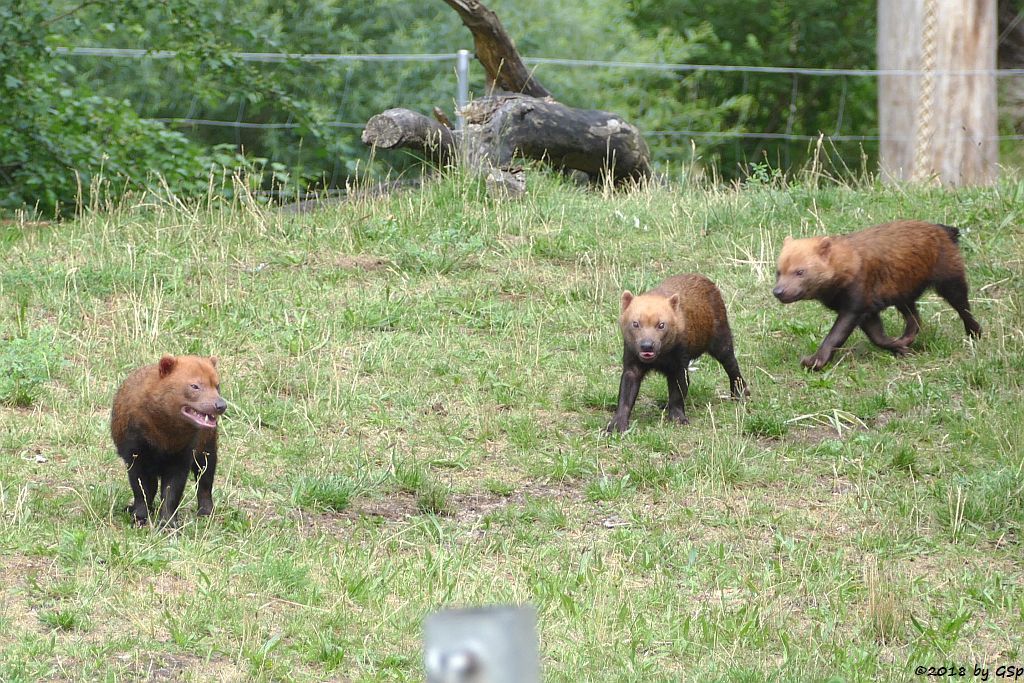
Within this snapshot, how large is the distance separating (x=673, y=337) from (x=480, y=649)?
6.06 metres

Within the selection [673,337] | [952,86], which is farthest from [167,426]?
[952,86]

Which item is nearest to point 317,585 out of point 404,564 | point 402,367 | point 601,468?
point 404,564

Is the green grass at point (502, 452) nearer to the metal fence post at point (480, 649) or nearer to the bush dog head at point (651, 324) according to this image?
the bush dog head at point (651, 324)

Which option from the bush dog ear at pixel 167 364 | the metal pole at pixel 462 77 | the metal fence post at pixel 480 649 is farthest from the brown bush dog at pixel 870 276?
the metal fence post at pixel 480 649

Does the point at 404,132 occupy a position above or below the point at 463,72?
below

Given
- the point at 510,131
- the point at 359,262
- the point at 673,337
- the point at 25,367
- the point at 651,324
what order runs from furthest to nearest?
1. the point at 510,131
2. the point at 359,262
3. the point at 25,367
4. the point at 673,337
5. the point at 651,324

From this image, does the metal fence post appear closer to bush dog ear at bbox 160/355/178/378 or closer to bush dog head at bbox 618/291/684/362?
bush dog ear at bbox 160/355/178/378

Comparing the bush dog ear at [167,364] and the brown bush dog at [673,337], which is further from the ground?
the bush dog ear at [167,364]

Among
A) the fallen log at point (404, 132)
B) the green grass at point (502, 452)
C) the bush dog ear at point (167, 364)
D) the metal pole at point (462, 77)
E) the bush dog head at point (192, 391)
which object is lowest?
the green grass at point (502, 452)

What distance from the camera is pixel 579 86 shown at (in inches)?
949

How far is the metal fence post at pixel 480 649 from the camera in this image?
7.00 feet

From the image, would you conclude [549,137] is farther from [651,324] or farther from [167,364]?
[167,364]

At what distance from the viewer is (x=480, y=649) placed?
2152mm

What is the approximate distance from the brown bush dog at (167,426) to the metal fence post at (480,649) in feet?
13.1
